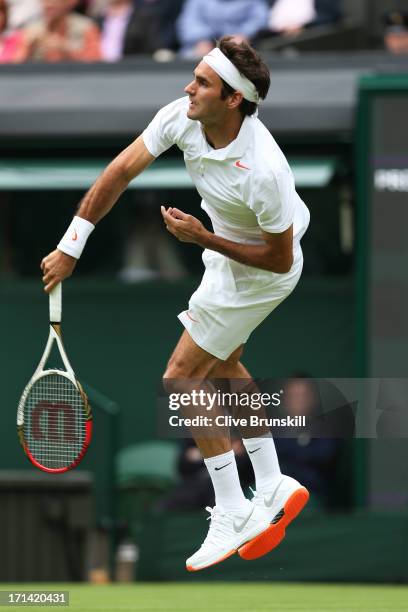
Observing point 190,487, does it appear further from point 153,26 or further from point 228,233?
point 228,233

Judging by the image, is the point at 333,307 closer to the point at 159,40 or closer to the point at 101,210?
the point at 159,40

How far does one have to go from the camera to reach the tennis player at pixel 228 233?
23.9 ft

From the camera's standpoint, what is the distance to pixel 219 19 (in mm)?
12938

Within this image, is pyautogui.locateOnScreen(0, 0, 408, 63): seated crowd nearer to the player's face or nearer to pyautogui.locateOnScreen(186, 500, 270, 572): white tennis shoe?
the player's face

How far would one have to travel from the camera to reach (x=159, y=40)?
1338 centimetres

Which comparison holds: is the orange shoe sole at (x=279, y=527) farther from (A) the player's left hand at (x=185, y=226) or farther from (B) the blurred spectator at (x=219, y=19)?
(B) the blurred spectator at (x=219, y=19)

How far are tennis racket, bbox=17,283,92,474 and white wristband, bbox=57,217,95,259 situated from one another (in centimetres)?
42

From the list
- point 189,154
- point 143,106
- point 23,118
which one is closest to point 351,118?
point 143,106

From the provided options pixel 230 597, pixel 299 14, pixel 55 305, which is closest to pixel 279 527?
pixel 55 305

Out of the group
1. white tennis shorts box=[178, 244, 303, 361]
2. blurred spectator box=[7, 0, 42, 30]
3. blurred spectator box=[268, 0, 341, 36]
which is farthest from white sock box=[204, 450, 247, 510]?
blurred spectator box=[7, 0, 42, 30]

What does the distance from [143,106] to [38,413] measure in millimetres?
5573

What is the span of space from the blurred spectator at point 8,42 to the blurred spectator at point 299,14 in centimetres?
206

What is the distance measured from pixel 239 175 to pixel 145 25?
622 centimetres

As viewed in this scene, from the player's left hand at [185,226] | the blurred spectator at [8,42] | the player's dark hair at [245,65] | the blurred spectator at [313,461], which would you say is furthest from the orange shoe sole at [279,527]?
the blurred spectator at [8,42]
